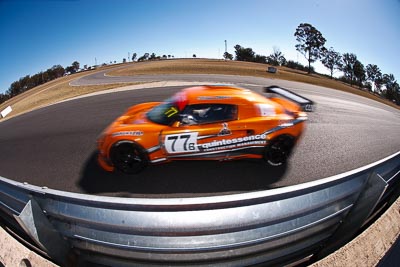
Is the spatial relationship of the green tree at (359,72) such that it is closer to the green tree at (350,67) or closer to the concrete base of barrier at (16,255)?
the green tree at (350,67)

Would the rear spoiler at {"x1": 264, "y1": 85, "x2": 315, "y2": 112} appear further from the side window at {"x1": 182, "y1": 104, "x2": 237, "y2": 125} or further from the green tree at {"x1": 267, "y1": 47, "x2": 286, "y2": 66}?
the side window at {"x1": 182, "y1": 104, "x2": 237, "y2": 125}

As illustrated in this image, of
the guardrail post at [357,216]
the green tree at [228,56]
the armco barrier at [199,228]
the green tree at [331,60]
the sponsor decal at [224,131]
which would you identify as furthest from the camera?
the sponsor decal at [224,131]

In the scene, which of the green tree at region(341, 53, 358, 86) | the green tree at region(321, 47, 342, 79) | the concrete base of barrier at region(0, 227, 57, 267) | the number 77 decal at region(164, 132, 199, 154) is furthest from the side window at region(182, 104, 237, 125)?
the concrete base of barrier at region(0, 227, 57, 267)

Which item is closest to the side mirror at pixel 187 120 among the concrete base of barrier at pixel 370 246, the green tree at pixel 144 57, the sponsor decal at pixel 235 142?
the sponsor decal at pixel 235 142

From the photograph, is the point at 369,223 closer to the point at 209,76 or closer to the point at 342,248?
the point at 342,248

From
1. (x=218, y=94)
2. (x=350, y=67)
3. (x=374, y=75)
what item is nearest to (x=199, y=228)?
(x=218, y=94)

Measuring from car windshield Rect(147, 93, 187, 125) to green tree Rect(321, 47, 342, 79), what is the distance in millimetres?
1558

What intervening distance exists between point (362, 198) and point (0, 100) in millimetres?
3801

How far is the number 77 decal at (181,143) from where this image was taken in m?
2.62

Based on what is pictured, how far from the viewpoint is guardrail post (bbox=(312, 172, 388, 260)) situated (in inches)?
69.7

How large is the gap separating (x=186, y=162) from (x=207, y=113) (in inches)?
31.1

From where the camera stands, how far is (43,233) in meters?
1.60

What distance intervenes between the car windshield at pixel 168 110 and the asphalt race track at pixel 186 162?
0.10 m

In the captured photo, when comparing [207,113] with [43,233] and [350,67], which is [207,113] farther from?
[43,233]
